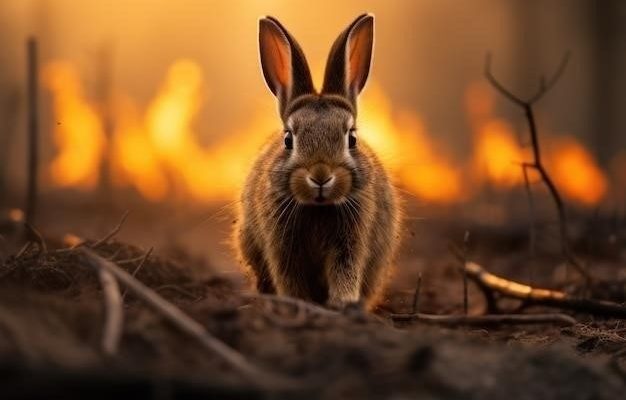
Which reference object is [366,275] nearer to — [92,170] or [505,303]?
[505,303]

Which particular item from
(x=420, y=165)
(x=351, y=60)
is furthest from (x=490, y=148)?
(x=351, y=60)

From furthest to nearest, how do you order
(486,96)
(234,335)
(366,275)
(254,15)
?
1. (254,15)
2. (486,96)
3. (366,275)
4. (234,335)

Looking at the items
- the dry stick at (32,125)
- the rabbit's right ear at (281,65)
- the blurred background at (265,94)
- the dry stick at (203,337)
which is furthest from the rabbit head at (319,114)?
the blurred background at (265,94)

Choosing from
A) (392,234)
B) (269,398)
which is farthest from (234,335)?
(392,234)

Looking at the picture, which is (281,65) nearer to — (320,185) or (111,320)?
(320,185)

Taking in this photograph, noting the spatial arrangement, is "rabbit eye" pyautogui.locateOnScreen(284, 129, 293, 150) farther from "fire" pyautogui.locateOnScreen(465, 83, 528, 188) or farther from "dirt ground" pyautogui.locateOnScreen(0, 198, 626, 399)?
"fire" pyautogui.locateOnScreen(465, 83, 528, 188)

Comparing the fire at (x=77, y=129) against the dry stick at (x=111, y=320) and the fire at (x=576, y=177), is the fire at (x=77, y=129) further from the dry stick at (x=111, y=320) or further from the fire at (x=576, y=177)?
the dry stick at (x=111, y=320)
